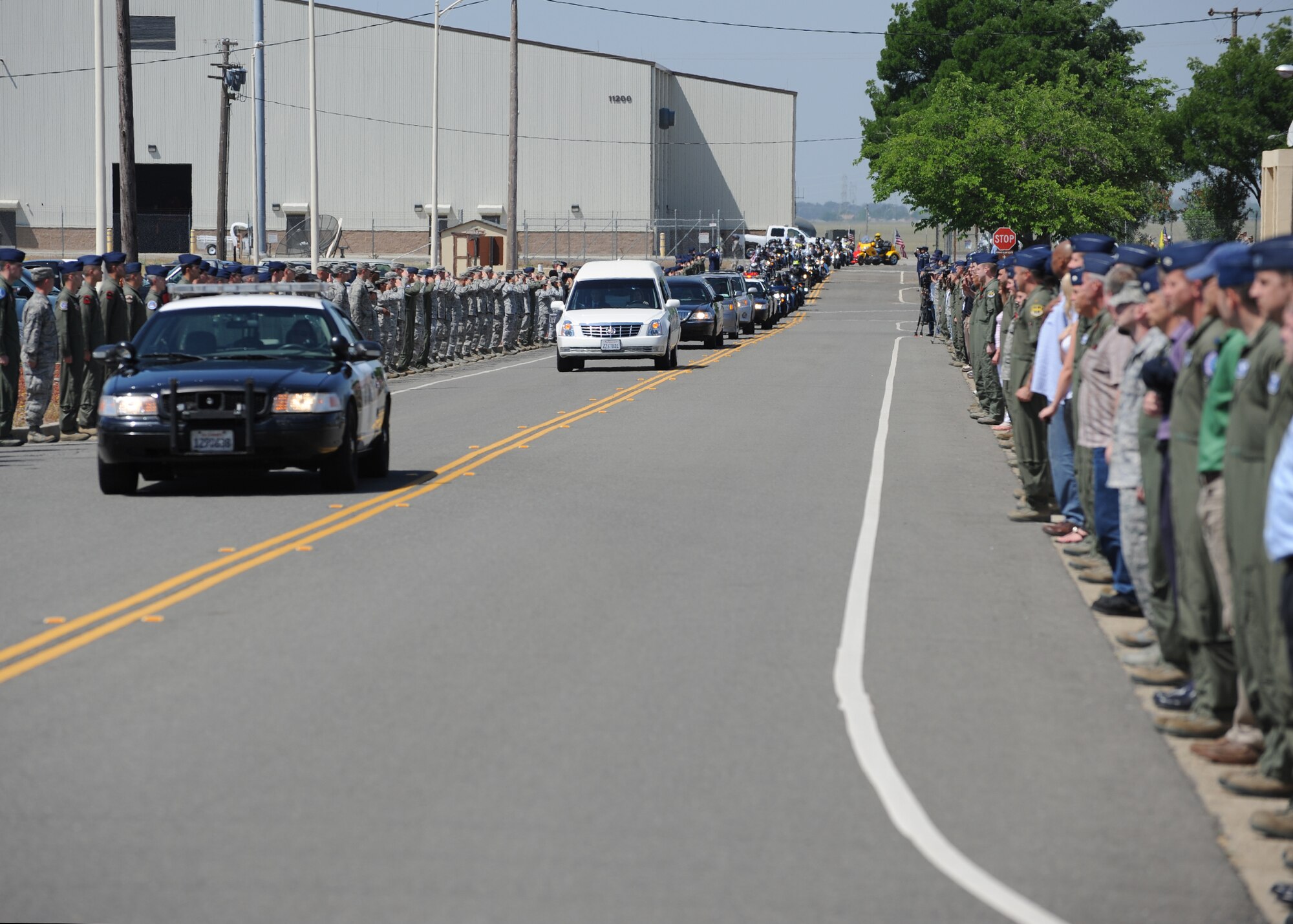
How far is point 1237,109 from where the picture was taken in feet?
267

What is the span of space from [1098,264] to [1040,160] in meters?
49.4

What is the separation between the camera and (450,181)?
93.3m

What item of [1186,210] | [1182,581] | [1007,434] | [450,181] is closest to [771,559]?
[1182,581]

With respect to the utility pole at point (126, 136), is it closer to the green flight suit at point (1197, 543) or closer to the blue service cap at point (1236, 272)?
the green flight suit at point (1197, 543)

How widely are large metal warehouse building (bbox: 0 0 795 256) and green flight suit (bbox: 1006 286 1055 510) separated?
77.8 metres

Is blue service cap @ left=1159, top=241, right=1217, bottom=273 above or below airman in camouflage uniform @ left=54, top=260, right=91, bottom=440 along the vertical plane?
above

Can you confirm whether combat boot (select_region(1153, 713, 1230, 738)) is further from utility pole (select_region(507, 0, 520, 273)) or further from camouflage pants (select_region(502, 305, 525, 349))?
utility pole (select_region(507, 0, 520, 273))

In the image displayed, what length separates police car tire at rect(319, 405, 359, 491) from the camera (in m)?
15.4

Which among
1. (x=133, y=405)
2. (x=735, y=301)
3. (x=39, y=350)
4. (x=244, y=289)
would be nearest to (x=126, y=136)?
(x=39, y=350)

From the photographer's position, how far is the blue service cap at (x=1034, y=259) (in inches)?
575

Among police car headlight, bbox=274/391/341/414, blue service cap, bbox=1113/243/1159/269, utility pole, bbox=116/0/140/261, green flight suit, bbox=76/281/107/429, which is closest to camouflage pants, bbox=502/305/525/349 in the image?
utility pole, bbox=116/0/140/261

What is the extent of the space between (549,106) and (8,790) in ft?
296

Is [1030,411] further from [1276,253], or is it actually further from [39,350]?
[39,350]

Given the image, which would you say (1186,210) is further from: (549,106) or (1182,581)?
(1182,581)
